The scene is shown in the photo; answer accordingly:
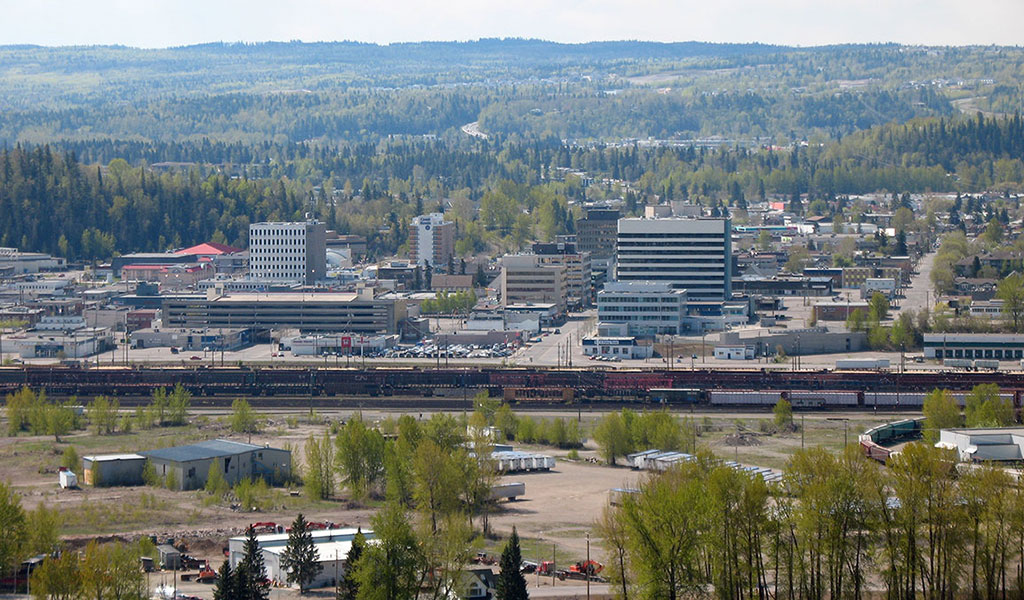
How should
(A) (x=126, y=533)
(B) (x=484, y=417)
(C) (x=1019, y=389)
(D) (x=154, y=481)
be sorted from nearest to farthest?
1. (A) (x=126, y=533)
2. (D) (x=154, y=481)
3. (B) (x=484, y=417)
4. (C) (x=1019, y=389)

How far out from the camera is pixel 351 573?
1350 inches

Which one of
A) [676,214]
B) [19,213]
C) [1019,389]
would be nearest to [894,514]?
[1019,389]

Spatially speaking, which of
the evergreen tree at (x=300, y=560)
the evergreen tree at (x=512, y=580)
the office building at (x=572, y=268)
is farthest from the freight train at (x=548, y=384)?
the evergreen tree at (x=512, y=580)

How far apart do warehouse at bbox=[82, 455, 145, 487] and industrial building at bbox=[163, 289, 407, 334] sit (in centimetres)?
3678

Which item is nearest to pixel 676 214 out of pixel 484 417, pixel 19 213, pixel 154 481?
pixel 19 213

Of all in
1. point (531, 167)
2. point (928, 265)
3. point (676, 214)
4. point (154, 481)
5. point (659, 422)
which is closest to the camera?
point (154, 481)

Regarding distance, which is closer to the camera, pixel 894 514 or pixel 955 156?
pixel 894 514

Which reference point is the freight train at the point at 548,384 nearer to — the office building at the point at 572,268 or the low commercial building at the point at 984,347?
the low commercial building at the point at 984,347

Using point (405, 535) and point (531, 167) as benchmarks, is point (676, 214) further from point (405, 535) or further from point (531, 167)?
point (531, 167)

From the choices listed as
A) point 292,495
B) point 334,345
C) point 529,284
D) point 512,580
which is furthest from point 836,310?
point 512,580

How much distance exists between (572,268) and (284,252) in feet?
57.4

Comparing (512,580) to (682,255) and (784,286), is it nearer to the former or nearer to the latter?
(682,255)

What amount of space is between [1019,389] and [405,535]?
110 feet

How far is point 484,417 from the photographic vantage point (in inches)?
2250
